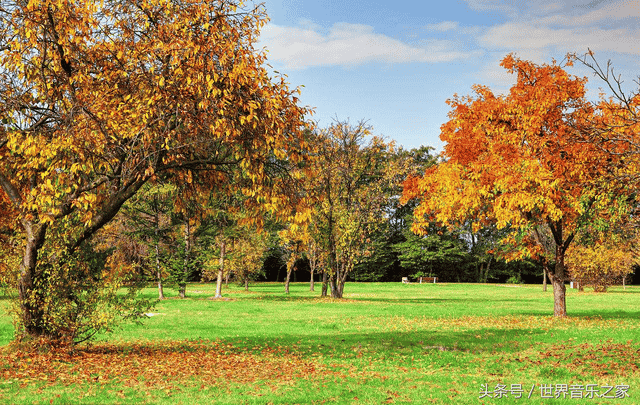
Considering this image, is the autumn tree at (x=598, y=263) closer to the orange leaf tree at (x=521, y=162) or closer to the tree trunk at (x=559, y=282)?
the tree trunk at (x=559, y=282)

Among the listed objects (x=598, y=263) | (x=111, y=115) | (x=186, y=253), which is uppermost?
(x=111, y=115)

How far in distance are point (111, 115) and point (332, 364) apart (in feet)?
21.0

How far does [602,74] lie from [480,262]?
63.9 m

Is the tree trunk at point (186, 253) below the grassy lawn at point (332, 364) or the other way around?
the other way around

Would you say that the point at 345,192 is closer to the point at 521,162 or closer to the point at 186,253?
the point at 186,253

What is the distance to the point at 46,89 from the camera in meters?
10.5

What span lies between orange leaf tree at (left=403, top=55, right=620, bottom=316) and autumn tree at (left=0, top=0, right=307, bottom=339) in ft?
30.1

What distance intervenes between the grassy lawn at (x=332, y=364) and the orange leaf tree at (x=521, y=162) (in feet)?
11.9

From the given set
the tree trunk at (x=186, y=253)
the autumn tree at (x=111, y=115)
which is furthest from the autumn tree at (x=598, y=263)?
the autumn tree at (x=111, y=115)

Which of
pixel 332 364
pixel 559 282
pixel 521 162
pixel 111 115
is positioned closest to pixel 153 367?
pixel 332 364

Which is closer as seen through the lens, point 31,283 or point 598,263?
point 31,283

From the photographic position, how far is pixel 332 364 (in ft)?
36.3

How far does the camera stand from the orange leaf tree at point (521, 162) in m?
17.0

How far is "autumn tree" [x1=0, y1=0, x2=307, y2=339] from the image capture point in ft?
32.0
